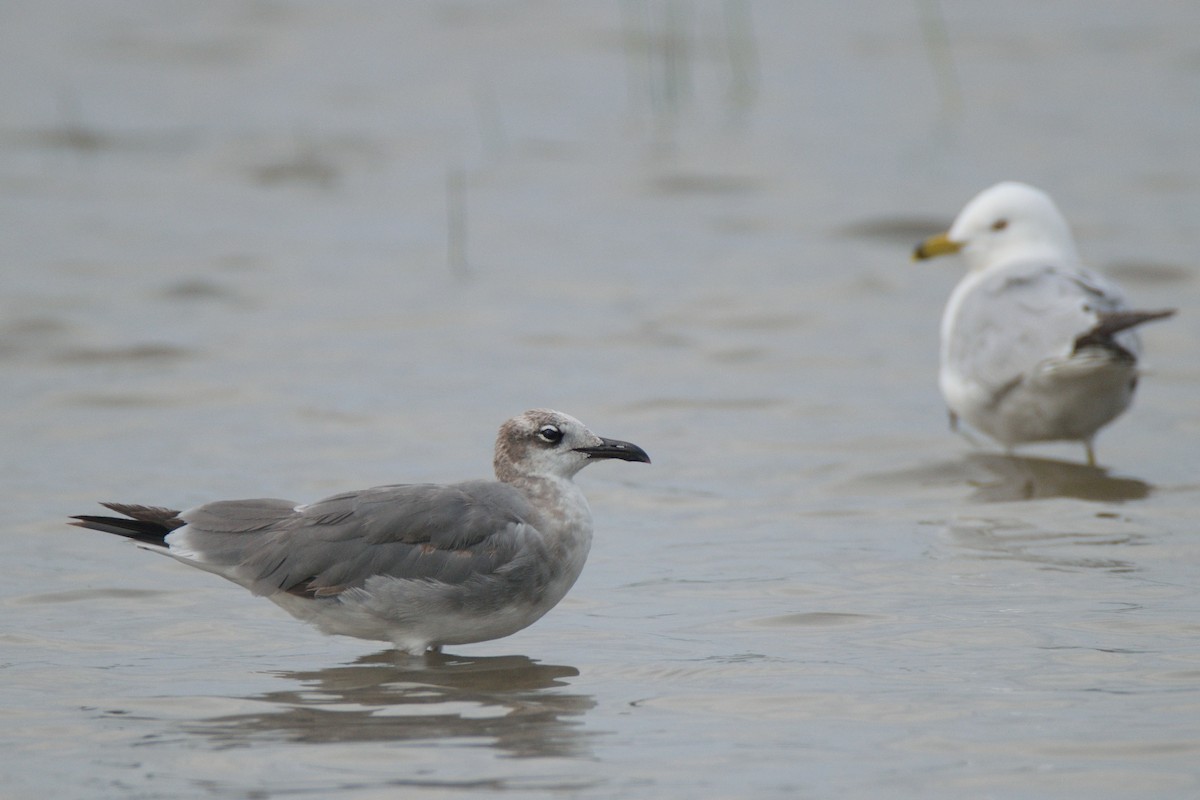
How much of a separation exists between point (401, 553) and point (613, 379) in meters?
4.94

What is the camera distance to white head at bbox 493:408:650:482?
606 centimetres

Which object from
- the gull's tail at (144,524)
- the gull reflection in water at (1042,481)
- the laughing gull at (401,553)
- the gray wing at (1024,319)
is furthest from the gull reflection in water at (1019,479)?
the gull's tail at (144,524)

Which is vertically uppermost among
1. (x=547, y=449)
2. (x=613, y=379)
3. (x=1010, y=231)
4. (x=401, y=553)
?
(x=1010, y=231)

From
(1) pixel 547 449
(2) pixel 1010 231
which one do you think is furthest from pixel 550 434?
(2) pixel 1010 231

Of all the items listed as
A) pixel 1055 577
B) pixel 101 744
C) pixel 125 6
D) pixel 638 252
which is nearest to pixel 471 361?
pixel 638 252

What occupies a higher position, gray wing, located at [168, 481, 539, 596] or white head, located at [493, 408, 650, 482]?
white head, located at [493, 408, 650, 482]

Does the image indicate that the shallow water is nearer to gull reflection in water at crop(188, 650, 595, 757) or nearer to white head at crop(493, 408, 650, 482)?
gull reflection in water at crop(188, 650, 595, 757)

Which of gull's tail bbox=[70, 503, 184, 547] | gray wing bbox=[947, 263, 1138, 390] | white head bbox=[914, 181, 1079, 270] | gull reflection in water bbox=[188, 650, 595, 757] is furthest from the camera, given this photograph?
white head bbox=[914, 181, 1079, 270]

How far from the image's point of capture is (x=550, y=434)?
19.9ft

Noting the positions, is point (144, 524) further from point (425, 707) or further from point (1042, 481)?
point (1042, 481)

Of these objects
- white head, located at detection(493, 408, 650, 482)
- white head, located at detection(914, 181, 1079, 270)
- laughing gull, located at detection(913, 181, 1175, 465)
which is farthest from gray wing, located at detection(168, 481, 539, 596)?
white head, located at detection(914, 181, 1079, 270)

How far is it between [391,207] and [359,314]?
2.55 metres

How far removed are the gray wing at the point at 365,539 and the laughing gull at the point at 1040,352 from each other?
354 centimetres

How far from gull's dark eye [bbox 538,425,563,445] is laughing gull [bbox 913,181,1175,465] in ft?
10.4
